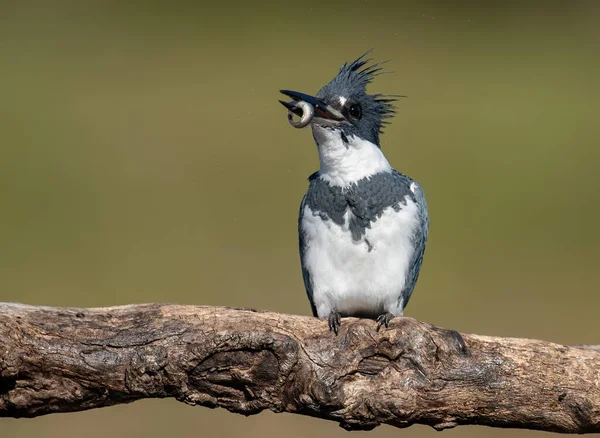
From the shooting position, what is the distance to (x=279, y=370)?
2.65 m

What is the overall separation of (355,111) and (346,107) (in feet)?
0.15

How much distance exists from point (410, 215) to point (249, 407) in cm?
97

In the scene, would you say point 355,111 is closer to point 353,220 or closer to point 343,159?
point 343,159

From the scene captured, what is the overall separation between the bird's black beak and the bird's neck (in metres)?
0.05

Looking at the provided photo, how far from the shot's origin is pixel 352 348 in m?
2.71

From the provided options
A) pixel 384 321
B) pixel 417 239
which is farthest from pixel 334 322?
pixel 417 239

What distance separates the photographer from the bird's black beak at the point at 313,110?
9.97ft

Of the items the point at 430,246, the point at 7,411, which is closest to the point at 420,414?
the point at 7,411

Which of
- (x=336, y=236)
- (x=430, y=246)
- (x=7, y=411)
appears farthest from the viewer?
(x=430, y=246)

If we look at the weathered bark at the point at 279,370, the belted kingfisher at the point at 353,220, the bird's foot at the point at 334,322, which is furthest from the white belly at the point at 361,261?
the weathered bark at the point at 279,370

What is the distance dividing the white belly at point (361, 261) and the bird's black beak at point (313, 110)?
34 cm

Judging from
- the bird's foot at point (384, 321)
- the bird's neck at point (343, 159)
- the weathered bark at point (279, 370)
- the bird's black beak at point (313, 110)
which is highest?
the bird's black beak at point (313, 110)

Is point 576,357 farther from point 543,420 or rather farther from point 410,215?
point 410,215

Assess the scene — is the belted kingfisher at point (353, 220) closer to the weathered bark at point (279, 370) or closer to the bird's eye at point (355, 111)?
the bird's eye at point (355, 111)
